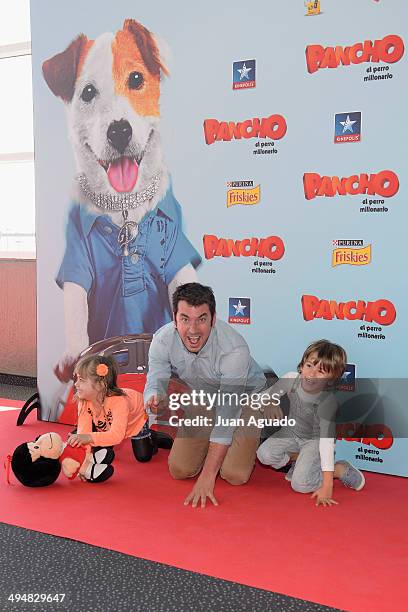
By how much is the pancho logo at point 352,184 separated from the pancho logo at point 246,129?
0.85 feet

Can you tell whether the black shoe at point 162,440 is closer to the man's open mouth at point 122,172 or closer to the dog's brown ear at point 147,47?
the man's open mouth at point 122,172

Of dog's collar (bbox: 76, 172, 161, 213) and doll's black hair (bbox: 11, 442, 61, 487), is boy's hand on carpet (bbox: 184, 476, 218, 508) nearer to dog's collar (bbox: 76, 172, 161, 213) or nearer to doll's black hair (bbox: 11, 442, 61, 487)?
doll's black hair (bbox: 11, 442, 61, 487)

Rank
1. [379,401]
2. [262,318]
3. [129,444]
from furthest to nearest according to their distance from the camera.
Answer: [129,444] → [262,318] → [379,401]

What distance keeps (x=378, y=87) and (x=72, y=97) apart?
170cm

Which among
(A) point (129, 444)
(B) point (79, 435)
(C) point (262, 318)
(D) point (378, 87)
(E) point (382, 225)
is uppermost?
(D) point (378, 87)

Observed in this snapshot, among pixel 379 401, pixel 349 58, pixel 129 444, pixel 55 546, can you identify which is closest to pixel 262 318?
pixel 379 401

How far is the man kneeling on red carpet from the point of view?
292cm

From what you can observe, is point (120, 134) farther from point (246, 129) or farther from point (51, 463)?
point (51, 463)

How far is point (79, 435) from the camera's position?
10.4 feet

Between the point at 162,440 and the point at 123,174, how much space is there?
4.62 ft

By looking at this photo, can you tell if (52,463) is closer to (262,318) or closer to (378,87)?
(262,318)

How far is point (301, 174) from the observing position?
330 cm

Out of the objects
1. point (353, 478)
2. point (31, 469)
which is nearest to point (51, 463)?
point (31, 469)

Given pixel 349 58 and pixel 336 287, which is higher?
pixel 349 58
